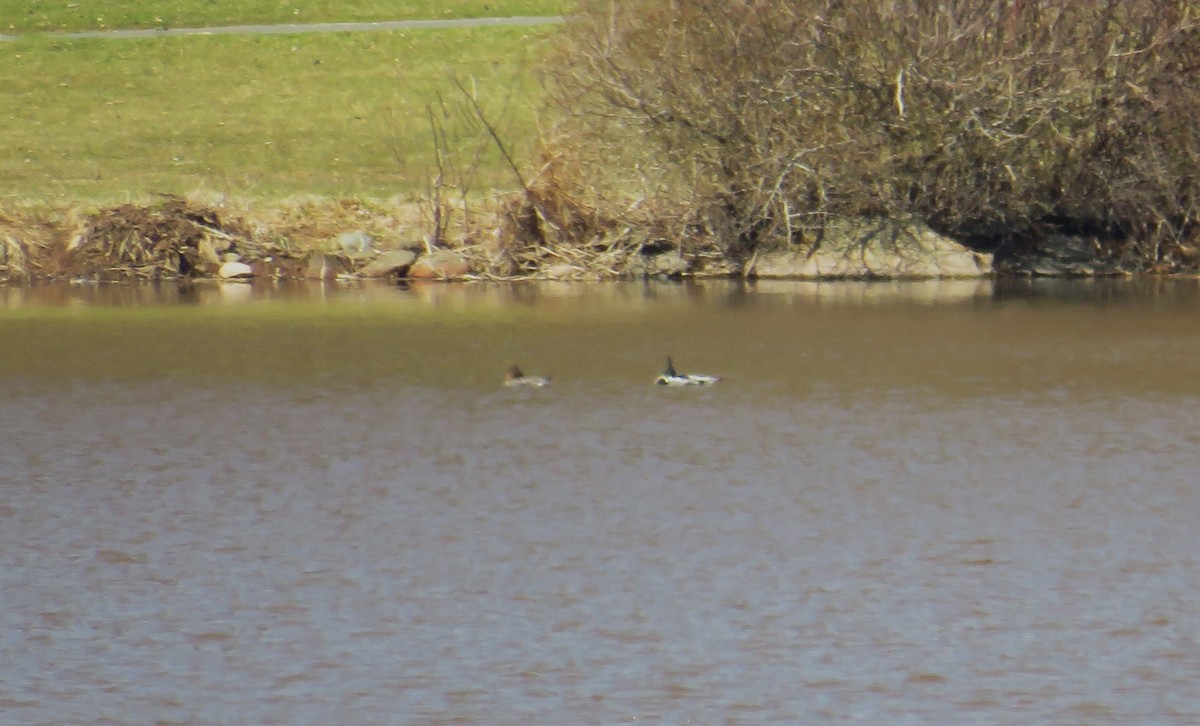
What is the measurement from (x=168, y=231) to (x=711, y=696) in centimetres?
1812

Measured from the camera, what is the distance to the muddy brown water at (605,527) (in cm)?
781

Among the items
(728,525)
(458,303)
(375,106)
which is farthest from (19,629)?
(375,106)

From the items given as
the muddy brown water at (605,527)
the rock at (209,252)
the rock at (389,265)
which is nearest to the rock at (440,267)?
the rock at (389,265)

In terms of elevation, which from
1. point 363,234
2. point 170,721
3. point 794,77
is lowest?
point 170,721

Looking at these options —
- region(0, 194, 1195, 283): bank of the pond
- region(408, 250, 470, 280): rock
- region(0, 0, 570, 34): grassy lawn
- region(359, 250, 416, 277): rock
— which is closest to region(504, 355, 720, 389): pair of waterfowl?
region(0, 194, 1195, 283): bank of the pond

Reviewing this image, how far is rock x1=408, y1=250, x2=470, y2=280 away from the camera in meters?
23.8

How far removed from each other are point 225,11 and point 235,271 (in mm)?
17130

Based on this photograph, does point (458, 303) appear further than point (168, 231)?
No

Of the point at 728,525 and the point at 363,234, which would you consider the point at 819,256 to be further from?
the point at 728,525

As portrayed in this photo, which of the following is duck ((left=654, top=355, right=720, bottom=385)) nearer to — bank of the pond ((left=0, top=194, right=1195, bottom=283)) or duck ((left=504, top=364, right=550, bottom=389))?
duck ((left=504, top=364, right=550, bottom=389))

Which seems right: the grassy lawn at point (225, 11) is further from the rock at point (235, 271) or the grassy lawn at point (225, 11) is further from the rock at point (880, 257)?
the rock at point (880, 257)

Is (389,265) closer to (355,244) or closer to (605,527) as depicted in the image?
(355,244)

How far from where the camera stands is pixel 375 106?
33.5 meters

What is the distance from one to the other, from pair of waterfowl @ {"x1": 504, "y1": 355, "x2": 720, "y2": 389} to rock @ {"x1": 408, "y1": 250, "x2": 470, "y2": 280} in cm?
845
